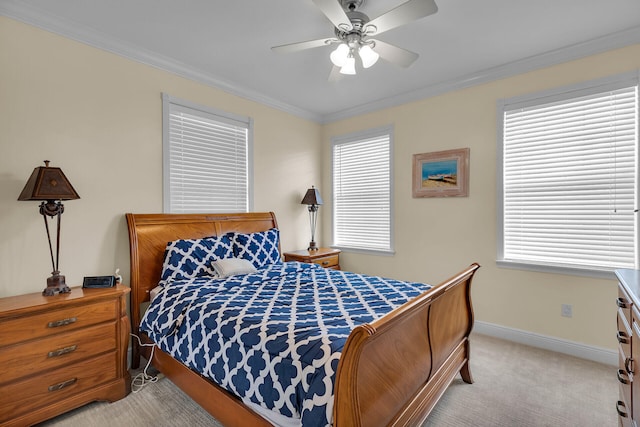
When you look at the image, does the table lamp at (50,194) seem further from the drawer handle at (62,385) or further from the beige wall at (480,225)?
the beige wall at (480,225)

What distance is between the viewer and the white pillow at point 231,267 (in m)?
2.81

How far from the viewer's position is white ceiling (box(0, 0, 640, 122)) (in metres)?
2.22

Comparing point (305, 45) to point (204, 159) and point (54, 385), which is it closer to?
point (204, 159)

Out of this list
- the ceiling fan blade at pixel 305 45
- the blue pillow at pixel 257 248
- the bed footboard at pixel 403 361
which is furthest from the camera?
the blue pillow at pixel 257 248

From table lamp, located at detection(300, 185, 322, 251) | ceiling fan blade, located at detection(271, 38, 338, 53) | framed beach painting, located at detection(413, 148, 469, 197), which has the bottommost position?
table lamp, located at detection(300, 185, 322, 251)

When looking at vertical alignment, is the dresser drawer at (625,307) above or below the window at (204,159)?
below

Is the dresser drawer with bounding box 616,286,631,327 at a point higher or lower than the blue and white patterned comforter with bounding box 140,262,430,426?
higher

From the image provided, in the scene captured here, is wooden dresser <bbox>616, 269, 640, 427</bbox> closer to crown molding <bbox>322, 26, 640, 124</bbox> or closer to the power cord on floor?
crown molding <bbox>322, 26, 640, 124</bbox>

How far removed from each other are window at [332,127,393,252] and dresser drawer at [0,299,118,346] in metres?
3.05

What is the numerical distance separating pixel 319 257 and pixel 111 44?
303 centimetres

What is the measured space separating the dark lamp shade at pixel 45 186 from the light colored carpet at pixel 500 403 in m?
1.47

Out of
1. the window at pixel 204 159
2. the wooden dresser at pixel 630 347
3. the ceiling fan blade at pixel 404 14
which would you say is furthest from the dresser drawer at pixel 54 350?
the wooden dresser at pixel 630 347

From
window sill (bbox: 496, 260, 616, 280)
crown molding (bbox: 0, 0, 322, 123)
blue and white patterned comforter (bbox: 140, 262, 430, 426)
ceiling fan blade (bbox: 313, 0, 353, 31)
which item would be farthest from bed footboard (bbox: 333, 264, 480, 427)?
crown molding (bbox: 0, 0, 322, 123)

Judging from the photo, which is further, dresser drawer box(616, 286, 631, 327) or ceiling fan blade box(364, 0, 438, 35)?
ceiling fan blade box(364, 0, 438, 35)
